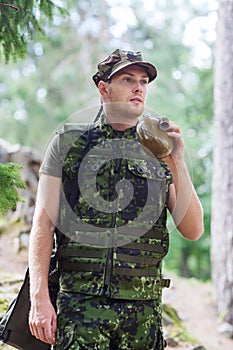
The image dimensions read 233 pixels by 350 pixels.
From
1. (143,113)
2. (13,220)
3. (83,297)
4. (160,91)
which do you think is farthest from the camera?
(160,91)

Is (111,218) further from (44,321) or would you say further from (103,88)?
(103,88)

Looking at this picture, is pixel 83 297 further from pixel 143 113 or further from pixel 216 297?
pixel 216 297

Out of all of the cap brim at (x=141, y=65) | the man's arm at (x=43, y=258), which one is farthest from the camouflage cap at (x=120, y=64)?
the man's arm at (x=43, y=258)

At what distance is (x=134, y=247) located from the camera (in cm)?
239

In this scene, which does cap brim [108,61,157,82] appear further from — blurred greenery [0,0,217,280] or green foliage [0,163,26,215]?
blurred greenery [0,0,217,280]

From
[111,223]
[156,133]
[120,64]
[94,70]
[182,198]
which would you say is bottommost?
[111,223]

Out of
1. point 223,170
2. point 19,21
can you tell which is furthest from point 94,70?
point 19,21

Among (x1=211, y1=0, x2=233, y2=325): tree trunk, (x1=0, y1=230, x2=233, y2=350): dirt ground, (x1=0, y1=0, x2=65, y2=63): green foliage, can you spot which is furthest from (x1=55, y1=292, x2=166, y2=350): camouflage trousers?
(x1=211, y1=0, x2=233, y2=325): tree trunk

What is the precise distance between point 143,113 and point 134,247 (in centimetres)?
66

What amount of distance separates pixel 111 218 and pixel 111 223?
0.02m

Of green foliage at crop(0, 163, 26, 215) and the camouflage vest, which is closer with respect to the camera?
the camouflage vest

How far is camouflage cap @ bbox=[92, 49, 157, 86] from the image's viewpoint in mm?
2521

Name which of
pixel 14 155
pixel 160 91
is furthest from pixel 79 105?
pixel 14 155

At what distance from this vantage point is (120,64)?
2537 mm
